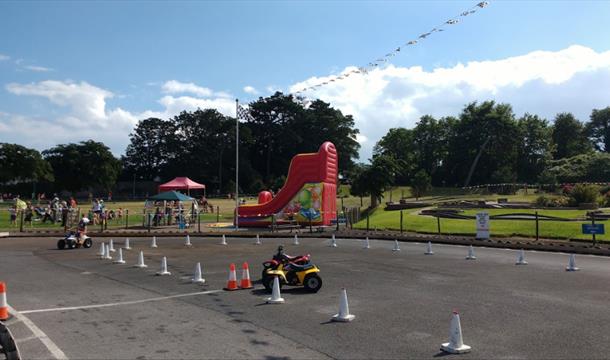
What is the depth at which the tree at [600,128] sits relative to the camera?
11562cm

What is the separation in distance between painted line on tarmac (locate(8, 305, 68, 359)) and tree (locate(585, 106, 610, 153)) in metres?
126

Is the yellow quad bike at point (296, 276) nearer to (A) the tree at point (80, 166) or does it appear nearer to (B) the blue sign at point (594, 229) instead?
(B) the blue sign at point (594, 229)

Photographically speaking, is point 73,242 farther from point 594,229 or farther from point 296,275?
point 594,229

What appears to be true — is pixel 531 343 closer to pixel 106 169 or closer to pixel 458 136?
pixel 458 136

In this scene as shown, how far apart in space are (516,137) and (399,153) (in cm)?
2402

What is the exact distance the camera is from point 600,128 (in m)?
116

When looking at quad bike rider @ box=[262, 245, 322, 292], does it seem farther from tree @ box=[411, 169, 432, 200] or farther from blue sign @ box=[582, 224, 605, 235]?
tree @ box=[411, 169, 432, 200]

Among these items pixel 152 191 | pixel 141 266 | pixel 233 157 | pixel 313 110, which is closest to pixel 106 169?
pixel 152 191

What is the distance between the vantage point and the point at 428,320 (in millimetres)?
8805

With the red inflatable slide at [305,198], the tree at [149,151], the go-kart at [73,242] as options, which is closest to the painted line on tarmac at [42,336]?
the go-kart at [73,242]

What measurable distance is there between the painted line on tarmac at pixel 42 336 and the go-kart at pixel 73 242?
12608 mm

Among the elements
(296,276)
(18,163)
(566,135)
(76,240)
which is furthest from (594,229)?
(566,135)

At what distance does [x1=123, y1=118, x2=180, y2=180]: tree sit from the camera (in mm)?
114562

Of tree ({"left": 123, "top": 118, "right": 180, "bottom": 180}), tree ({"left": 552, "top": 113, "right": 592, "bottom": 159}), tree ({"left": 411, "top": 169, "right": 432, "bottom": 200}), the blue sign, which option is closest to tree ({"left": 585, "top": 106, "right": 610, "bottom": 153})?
tree ({"left": 552, "top": 113, "right": 592, "bottom": 159})
